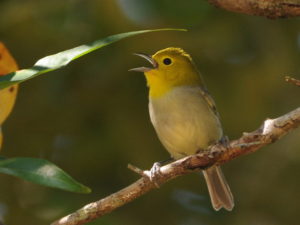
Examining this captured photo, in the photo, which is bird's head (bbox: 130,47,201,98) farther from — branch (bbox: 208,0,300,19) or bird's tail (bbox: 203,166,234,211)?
branch (bbox: 208,0,300,19)

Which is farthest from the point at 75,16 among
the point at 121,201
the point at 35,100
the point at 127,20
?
the point at 121,201

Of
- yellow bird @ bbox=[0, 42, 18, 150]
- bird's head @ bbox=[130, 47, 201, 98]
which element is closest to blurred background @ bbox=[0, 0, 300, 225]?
bird's head @ bbox=[130, 47, 201, 98]

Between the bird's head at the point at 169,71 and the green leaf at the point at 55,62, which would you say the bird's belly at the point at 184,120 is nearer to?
the bird's head at the point at 169,71

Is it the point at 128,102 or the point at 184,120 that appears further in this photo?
the point at 128,102

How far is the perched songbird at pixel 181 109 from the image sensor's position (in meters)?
4.28

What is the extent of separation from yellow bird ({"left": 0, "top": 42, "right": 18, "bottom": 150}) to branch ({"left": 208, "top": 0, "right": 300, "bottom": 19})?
871 mm

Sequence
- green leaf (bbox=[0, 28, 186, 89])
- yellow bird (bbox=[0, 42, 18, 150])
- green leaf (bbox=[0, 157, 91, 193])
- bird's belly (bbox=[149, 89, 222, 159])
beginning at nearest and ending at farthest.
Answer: green leaf (bbox=[0, 157, 91, 193]) < green leaf (bbox=[0, 28, 186, 89]) < yellow bird (bbox=[0, 42, 18, 150]) < bird's belly (bbox=[149, 89, 222, 159])

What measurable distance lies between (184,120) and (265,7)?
171 cm

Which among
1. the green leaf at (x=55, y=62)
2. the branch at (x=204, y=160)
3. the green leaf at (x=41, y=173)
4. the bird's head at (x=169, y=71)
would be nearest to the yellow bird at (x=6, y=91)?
the green leaf at (x=55, y=62)

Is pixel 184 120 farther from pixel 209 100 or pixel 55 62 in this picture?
pixel 55 62

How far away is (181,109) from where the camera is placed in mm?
4277

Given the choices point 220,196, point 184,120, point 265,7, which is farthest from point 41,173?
point 220,196

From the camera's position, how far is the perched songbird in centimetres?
428

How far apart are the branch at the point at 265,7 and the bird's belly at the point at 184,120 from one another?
65.9 inches
